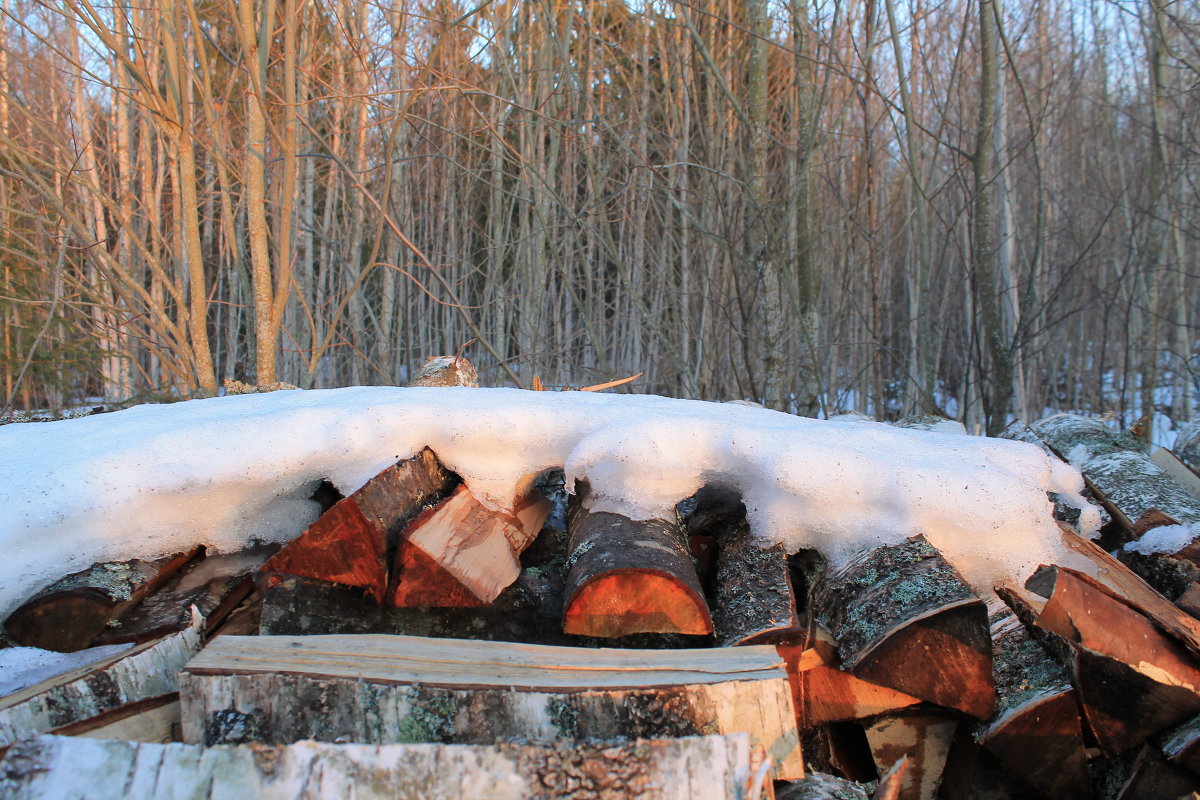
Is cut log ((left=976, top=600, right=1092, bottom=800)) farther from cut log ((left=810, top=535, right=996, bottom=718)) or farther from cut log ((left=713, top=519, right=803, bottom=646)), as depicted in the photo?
cut log ((left=713, top=519, right=803, bottom=646))

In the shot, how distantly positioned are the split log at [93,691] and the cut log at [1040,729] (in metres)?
1.40

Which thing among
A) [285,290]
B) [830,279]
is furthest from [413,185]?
[285,290]

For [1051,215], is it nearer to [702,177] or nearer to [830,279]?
[830,279]

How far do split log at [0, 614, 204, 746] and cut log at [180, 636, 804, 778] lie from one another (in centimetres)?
16

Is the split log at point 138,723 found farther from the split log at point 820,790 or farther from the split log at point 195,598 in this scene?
the split log at point 820,790

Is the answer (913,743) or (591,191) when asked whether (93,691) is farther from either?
(591,191)

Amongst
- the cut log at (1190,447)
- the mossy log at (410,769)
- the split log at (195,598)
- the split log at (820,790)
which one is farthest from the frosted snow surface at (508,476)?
the cut log at (1190,447)

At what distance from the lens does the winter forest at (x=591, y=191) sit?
340 cm

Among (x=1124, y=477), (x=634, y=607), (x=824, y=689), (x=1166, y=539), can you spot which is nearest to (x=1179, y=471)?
(x=1124, y=477)

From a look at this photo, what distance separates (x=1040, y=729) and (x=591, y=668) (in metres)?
0.82

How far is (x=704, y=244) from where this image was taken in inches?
235

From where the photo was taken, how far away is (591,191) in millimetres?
5090

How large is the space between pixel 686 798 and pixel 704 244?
543cm

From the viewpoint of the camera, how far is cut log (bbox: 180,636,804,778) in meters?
1.06
